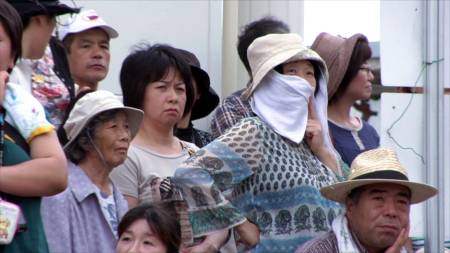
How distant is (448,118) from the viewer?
5.96 m

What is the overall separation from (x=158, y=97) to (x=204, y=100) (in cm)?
87

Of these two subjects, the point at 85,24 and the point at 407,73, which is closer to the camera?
the point at 407,73

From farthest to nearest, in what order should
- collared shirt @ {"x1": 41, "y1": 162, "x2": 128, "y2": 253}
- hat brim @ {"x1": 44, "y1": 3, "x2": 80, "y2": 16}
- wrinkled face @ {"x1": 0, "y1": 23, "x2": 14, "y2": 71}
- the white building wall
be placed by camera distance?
hat brim @ {"x1": 44, "y1": 3, "x2": 80, "y2": 16}
the white building wall
collared shirt @ {"x1": 41, "y1": 162, "x2": 128, "y2": 253}
wrinkled face @ {"x1": 0, "y1": 23, "x2": 14, "y2": 71}

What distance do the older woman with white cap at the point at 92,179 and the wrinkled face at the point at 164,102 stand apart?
273mm

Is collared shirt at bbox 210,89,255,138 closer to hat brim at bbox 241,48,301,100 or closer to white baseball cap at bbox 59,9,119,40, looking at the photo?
hat brim at bbox 241,48,301,100

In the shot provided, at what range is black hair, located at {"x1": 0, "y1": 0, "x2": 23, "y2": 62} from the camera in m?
4.86

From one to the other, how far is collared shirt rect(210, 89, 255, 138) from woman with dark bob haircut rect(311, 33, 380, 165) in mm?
577

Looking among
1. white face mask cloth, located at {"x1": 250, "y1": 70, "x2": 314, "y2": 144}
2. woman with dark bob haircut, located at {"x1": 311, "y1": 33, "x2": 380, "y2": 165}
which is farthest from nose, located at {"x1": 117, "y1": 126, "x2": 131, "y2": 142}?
woman with dark bob haircut, located at {"x1": 311, "y1": 33, "x2": 380, "y2": 165}

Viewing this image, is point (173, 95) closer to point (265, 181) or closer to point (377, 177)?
point (265, 181)

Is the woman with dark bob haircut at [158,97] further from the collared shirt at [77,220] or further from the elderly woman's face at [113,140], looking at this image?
the collared shirt at [77,220]

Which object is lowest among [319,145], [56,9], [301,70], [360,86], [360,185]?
[360,185]

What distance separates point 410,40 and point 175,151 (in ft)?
3.94

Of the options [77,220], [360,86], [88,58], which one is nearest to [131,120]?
[77,220]

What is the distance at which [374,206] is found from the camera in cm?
544
